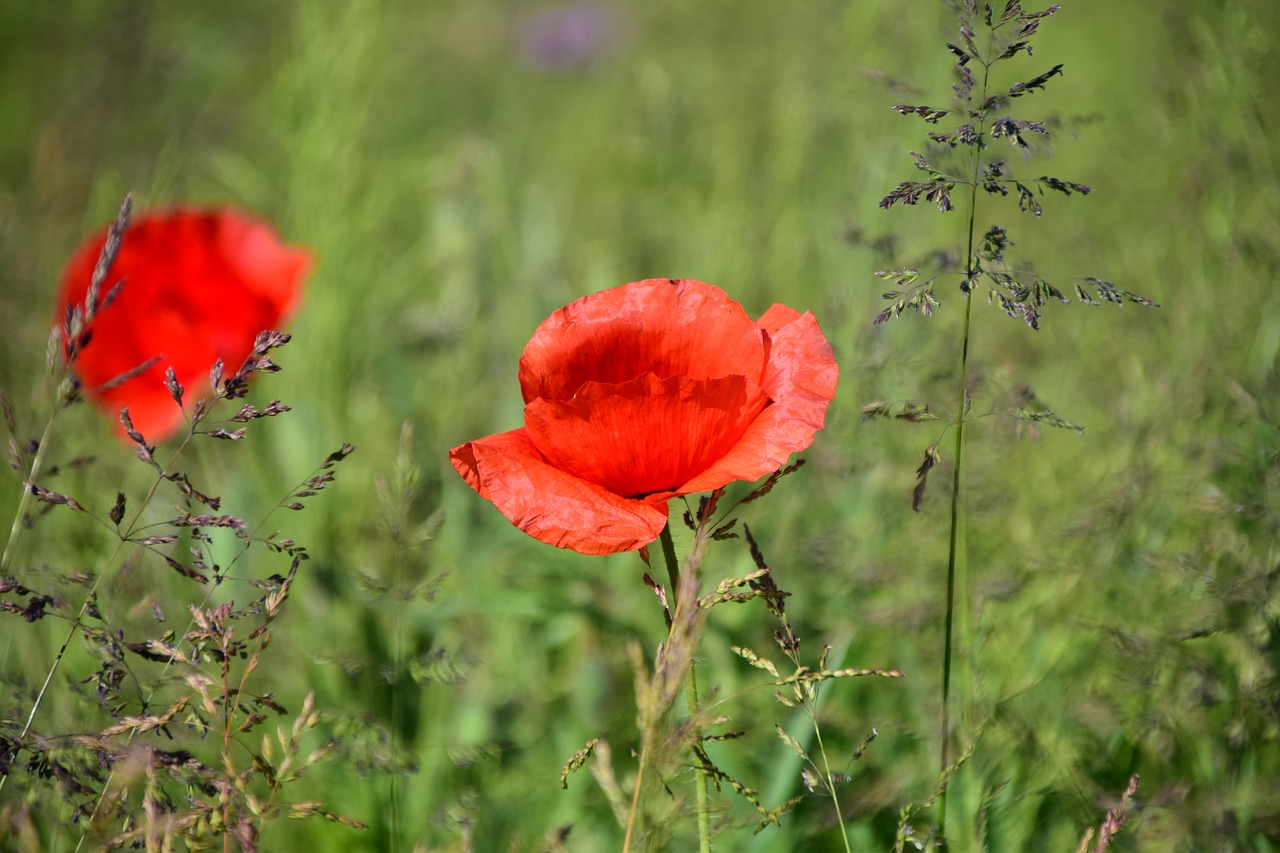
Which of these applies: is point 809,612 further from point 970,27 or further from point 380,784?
point 970,27

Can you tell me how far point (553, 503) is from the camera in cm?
→ 77

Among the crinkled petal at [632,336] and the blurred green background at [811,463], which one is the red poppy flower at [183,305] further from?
the crinkled petal at [632,336]

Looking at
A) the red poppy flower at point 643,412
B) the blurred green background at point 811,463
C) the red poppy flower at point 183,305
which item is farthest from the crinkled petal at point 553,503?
the red poppy flower at point 183,305

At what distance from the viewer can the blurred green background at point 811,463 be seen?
117 centimetres

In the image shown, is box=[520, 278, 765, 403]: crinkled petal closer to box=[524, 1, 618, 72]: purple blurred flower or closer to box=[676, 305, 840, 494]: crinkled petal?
box=[676, 305, 840, 494]: crinkled petal

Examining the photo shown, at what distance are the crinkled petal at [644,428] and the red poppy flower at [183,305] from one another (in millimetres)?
876

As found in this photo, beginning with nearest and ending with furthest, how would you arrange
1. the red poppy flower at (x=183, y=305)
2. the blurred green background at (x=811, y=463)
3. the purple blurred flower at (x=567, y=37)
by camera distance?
the blurred green background at (x=811, y=463) → the red poppy flower at (x=183, y=305) → the purple blurred flower at (x=567, y=37)

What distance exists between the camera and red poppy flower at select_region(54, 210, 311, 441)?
5.01 feet

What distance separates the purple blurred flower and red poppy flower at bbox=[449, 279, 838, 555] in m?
2.96

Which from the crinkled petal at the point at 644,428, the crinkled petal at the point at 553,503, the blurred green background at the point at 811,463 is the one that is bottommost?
the blurred green background at the point at 811,463

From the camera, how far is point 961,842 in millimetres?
1104

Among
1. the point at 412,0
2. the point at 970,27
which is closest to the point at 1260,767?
the point at 970,27

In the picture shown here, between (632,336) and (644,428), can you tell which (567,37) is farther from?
(644,428)

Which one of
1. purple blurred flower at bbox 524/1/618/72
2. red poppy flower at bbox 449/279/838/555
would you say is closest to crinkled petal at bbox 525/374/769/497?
red poppy flower at bbox 449/279/838/555
